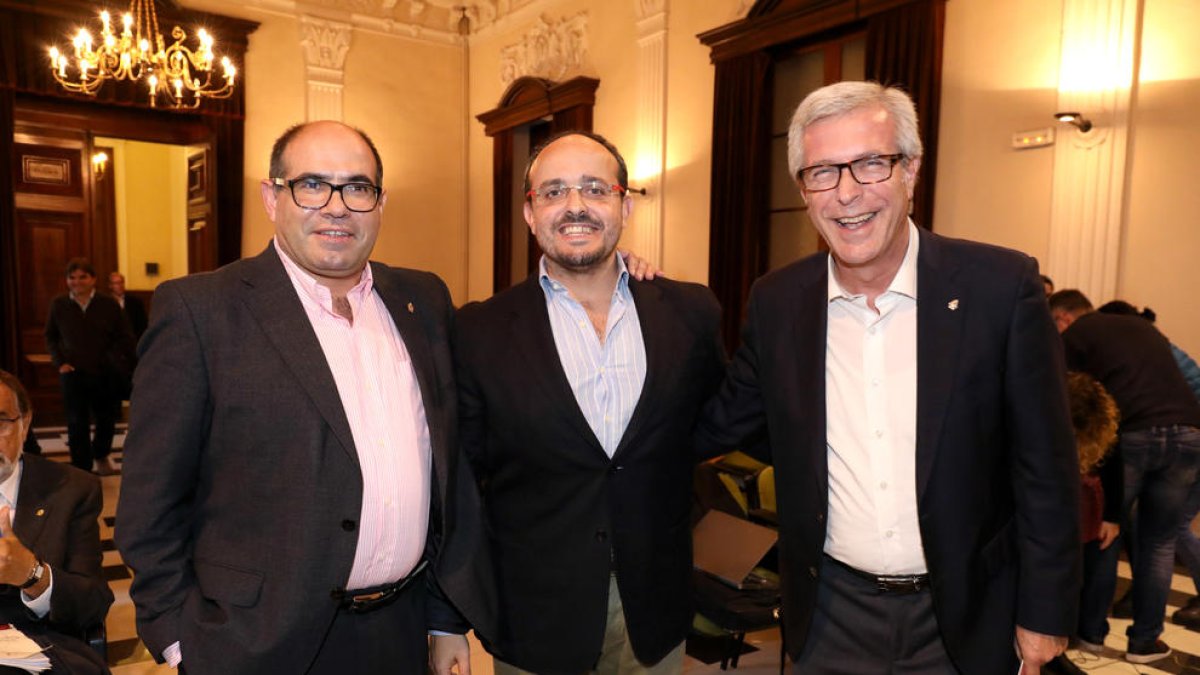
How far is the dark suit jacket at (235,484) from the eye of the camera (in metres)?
1.51

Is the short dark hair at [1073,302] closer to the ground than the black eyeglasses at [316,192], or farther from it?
closer to the ground

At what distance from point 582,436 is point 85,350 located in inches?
237

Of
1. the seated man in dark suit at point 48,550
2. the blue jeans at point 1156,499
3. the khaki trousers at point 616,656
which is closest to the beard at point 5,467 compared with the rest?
the seated man in dark suit at point 48,550

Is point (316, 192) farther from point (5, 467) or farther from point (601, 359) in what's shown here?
point (5, 467)

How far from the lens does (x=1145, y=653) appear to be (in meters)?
3.69

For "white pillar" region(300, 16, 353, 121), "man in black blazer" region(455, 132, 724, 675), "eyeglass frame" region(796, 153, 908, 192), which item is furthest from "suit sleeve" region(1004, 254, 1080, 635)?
"white pillar" region(300, 16, 353, 121)

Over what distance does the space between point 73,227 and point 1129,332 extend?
1124cm

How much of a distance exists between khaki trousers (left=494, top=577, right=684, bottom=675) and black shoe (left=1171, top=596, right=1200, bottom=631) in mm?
3588

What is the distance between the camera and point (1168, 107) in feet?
15.4

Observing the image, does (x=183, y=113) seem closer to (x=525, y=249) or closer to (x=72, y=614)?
(x=525, y=249)

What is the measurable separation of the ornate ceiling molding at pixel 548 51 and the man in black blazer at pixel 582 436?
8.01 meters

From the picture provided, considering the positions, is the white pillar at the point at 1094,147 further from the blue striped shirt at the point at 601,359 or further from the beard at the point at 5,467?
the beard at the point at 5,467

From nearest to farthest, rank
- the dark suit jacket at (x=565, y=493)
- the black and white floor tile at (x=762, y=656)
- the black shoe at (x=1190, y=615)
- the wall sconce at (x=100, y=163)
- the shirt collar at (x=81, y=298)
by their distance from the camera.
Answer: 1. the dark suit jacket at (x=565, y=493)
2. the black and white floor tile at (x=762, y=656)
3. the black shoe at (x=1190, y=615)
4. the shirt collar at (x=81, y=298)
5. the wall sconce at (x=100, y=163)

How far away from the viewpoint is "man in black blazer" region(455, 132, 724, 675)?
6.07ft
